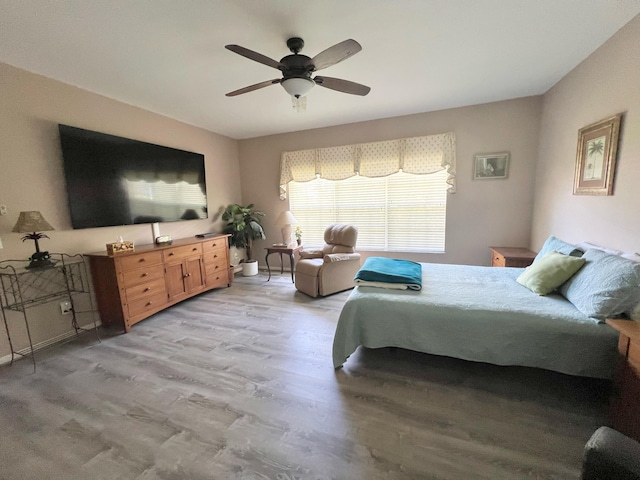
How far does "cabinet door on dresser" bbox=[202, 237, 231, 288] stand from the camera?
3.88 m

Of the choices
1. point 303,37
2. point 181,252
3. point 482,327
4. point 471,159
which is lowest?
point 482,327

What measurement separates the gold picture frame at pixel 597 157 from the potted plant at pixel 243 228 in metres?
4.32

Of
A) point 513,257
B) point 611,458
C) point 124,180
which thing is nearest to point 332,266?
point 513,257

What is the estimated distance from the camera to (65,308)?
2.72m

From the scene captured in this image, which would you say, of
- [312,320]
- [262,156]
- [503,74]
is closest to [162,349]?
[312,320]

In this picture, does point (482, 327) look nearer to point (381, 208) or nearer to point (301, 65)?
point (301, 65)

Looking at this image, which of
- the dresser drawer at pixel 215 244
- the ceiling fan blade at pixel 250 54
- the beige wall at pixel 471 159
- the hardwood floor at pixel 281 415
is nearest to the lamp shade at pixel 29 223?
the hardwood floor at pixel 281 415

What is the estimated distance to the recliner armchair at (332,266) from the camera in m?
3.65

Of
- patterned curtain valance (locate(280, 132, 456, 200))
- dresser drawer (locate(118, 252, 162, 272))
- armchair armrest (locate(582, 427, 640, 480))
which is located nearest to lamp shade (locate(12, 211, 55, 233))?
dresser drawer (locate(118, 252, 162, 272))

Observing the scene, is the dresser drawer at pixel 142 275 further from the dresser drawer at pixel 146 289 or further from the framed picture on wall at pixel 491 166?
the framed picture on wall at pixel 491 166

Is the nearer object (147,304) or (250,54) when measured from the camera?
(250,54)

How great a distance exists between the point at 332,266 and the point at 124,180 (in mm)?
2801

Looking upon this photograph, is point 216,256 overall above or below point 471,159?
below

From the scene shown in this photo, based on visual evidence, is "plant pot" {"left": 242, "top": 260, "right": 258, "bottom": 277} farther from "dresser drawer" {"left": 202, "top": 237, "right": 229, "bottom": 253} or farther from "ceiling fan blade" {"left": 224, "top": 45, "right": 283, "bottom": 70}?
"ceiling fan blade" {"left": 224, "top": 45, "right": 283, "bottom": 70}
